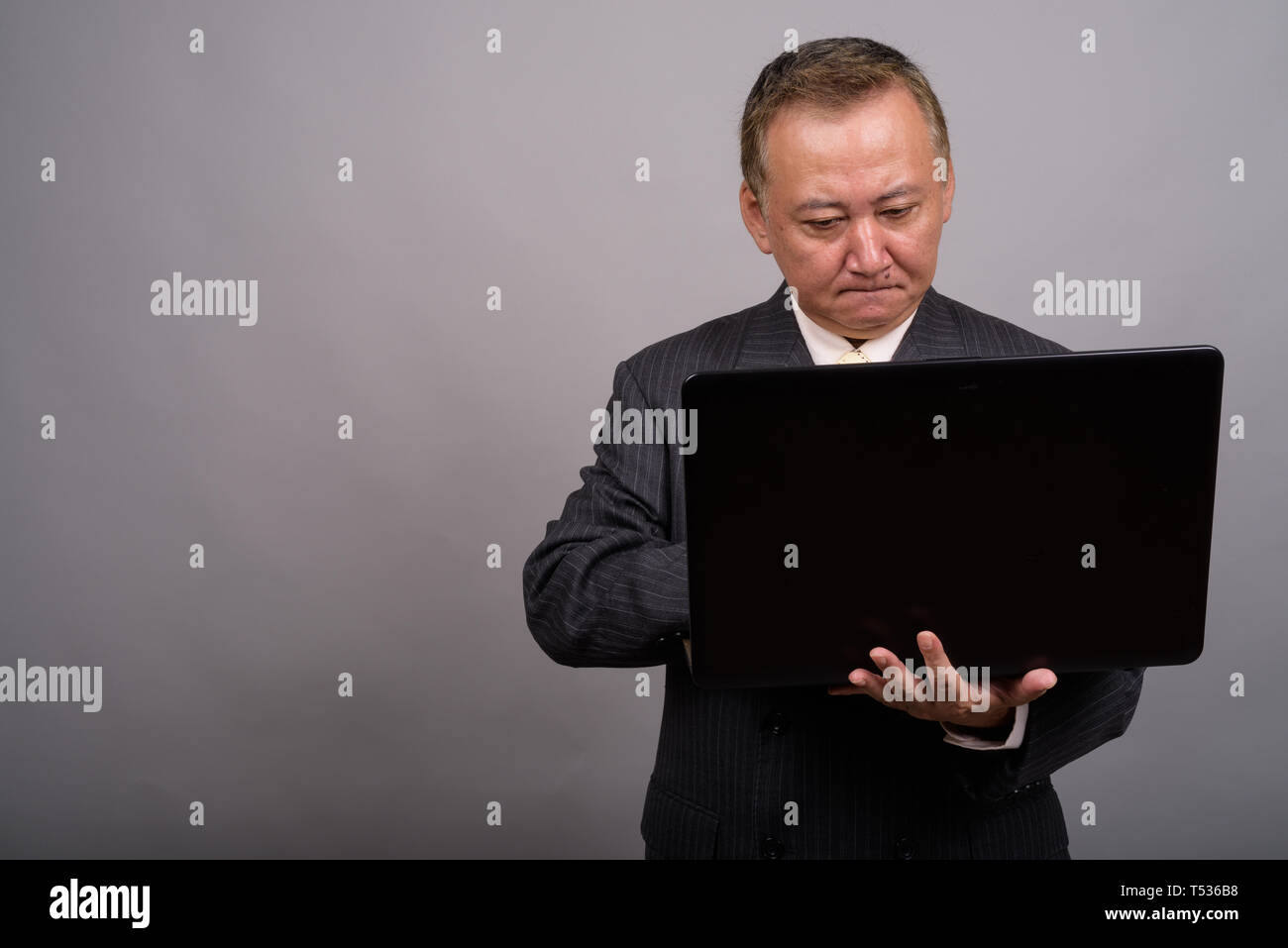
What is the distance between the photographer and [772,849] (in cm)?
169

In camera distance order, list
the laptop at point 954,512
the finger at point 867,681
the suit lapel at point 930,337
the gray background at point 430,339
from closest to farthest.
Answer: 1. the laptop at point 954,512
2. the finger at point 867,681
3. the suit lapel at point 930,337
4. the gray background at point 430,339

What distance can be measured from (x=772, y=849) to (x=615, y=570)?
1.52 feet

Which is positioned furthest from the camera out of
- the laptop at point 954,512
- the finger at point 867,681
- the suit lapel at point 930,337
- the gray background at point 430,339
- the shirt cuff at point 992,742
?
the gray background at point 430,339

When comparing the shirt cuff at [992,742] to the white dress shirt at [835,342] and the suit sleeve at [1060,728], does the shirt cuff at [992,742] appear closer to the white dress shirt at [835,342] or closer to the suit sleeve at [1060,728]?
the suit sleeve at [1060,728]

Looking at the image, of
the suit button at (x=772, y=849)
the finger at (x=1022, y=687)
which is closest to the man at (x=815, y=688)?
the suit button at (x=772, y=849)

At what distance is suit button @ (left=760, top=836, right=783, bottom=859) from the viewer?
169 cm

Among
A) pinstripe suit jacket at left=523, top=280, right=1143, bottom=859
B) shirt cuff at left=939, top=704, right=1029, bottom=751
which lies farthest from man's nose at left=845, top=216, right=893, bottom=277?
shirt cuff at left=939, top=704, right=1029, bottom=751

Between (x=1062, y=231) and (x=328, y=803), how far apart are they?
2391 millimetres

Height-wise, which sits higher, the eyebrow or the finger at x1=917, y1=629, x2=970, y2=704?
the eyebrow

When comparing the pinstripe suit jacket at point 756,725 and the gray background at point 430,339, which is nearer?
the pinstripe suit jacket at point 756,725

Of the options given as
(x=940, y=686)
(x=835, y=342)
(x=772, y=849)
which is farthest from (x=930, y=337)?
(x=772, y=849)

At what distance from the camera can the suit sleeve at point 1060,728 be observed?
58.4 inches

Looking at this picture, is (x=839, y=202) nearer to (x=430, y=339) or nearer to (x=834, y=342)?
(x=834, y=342)

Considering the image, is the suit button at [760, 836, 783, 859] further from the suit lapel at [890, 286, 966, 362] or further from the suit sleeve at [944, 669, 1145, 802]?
the suit lapel at [890, 286, 966, 362]
